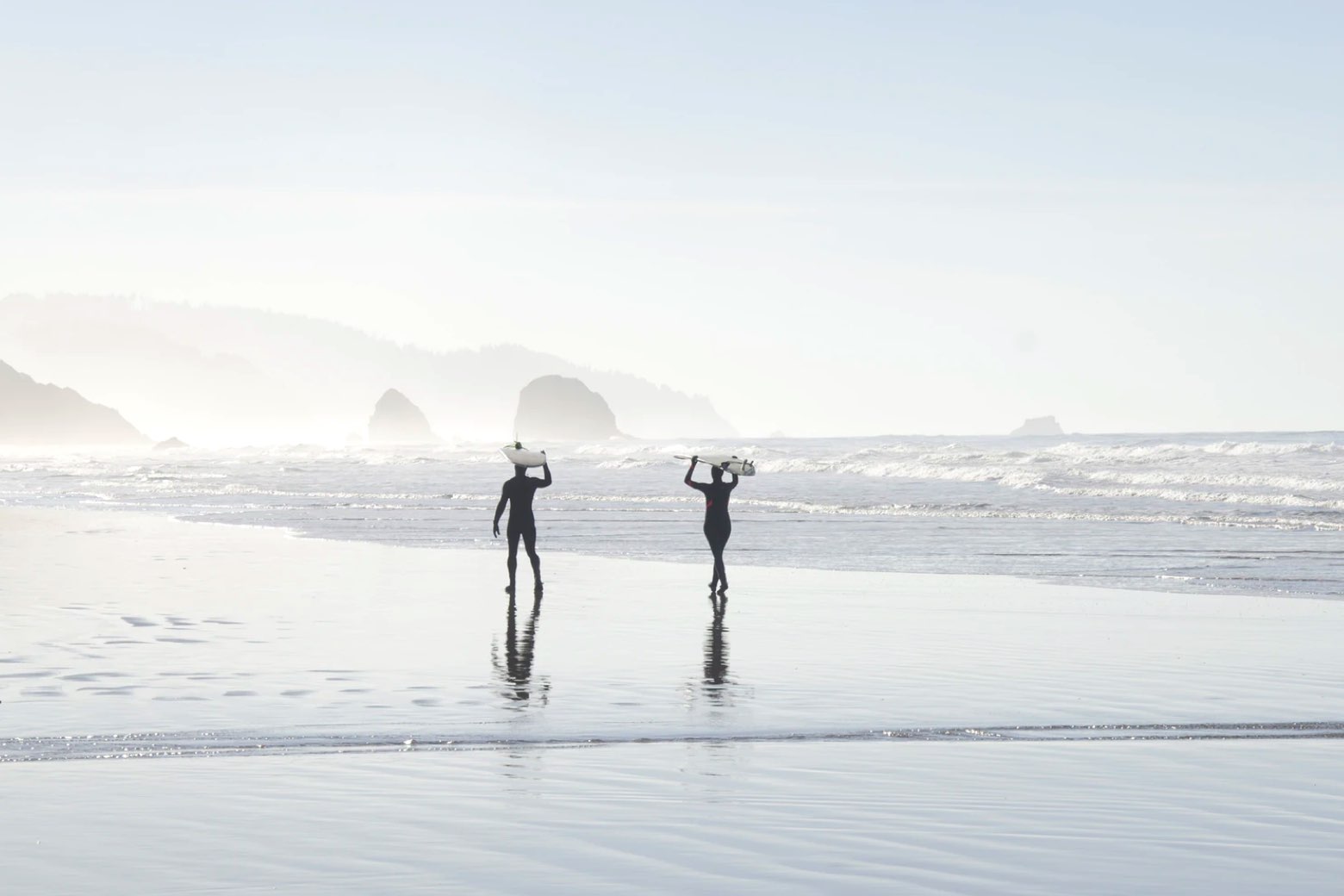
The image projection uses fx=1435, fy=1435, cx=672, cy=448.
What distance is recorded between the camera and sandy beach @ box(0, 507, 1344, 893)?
5.87 metres

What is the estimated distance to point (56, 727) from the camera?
884 cm

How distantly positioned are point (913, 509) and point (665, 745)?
1116 inches

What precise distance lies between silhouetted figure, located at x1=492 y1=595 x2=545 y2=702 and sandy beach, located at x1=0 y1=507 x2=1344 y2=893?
60mm

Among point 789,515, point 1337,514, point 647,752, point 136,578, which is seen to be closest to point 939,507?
point 789,515

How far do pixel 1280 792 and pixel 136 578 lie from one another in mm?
15605

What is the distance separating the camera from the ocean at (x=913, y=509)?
23.1m

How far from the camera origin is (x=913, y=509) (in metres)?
36.2

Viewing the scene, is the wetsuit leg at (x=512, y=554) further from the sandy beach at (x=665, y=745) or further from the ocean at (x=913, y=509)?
the ocean at (x=913, y=509)

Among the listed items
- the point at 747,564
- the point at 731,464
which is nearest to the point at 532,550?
the point at 731,464

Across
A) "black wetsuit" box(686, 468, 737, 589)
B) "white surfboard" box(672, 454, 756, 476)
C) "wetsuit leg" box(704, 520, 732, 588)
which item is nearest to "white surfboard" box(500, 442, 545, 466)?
"white surfboard" box(672, 454, 756, 476)

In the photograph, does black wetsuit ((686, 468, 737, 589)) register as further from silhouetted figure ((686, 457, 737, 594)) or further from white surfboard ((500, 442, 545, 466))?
white surfboard ((500, 442, 545, 466))

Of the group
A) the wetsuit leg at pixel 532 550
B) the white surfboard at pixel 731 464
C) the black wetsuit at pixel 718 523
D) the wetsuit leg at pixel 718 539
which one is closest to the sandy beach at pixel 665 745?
the wetsuit leg at pixel 718 539

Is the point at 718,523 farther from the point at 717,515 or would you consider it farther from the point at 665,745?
the point at 665,745

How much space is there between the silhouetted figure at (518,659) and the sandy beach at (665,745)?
0.06 metres
